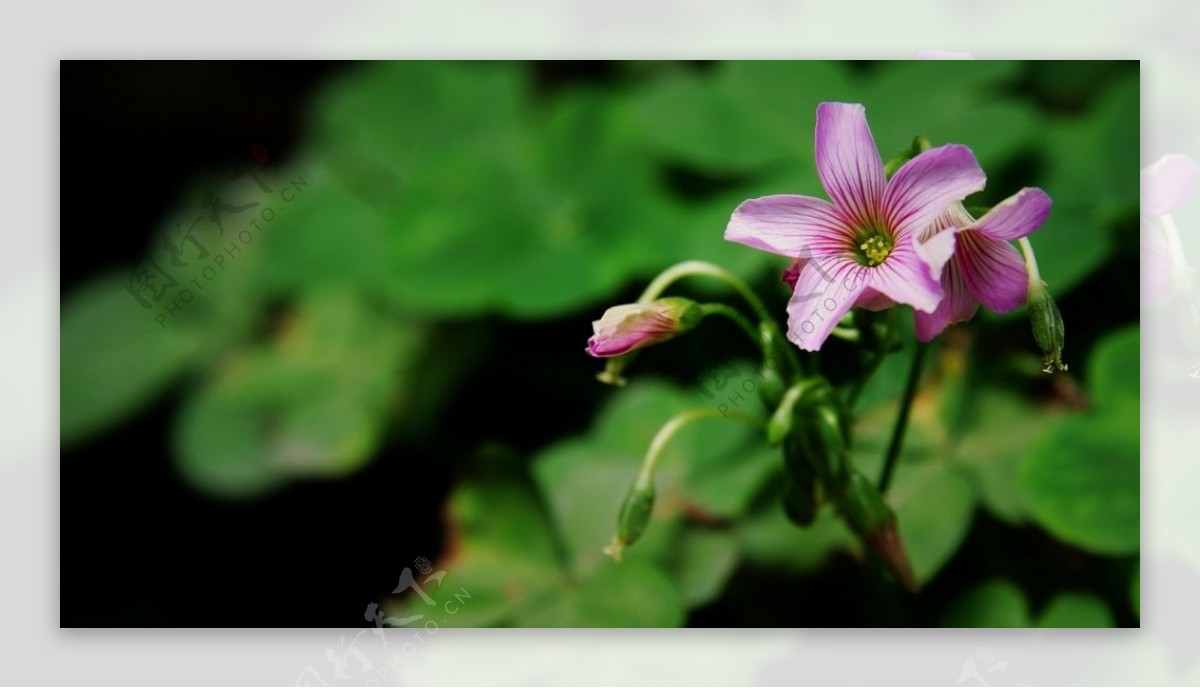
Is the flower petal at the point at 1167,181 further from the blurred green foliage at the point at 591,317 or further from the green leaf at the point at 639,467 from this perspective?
the green leaf at the point at 639,467

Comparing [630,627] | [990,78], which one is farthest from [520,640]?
[990,78]

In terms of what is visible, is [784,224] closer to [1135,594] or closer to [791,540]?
[791,540]

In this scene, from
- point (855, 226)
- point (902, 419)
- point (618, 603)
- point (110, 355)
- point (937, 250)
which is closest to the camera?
point (937, 250)

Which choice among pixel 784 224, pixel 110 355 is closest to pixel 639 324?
pixel 784 224

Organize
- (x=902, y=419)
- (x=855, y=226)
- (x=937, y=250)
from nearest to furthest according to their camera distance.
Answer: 1. (x=937, y=250)
2. (x=855, y=226)
3. (x=902, y=419)

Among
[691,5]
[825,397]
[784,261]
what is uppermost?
[691,5]

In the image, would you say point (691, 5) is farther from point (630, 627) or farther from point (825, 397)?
point (630, 627)

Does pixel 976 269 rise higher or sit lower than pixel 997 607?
higher

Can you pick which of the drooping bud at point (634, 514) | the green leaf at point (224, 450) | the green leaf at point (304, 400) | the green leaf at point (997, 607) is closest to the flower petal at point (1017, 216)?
the drooping bud at point (634, 514)
